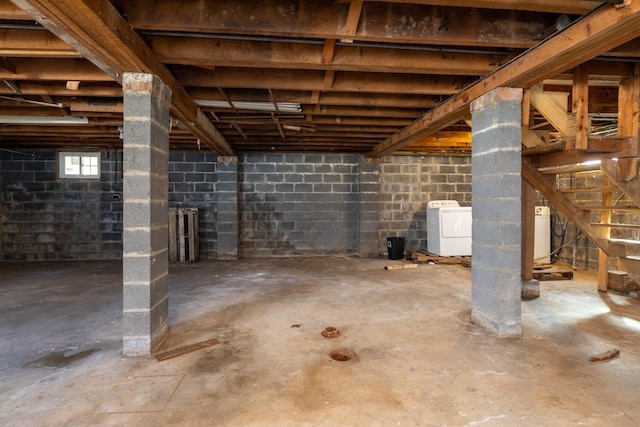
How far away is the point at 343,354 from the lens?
2477 millimetres

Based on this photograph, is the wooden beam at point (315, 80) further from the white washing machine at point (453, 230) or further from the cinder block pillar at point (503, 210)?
the white washing machine at point (453, 230)

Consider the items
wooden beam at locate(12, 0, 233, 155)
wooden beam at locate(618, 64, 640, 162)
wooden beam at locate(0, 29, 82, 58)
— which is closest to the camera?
wooden beam at locate(12, 0, 233, 155)

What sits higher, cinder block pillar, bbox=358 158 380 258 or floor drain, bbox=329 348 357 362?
cinder block pillar, bbox=358 158 380 258

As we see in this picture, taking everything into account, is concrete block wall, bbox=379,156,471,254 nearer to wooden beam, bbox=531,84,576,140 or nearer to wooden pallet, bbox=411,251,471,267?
wooden pallet, bbox=411,251,471,267

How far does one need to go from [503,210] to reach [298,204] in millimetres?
4797

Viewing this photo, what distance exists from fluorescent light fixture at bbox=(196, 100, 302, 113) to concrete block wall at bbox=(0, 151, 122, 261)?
4.18m

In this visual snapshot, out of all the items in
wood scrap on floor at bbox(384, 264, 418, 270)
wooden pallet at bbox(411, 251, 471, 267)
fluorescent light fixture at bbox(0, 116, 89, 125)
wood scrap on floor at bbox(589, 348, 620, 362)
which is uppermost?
fluorescent light fixture at bbox(0, 116, 89, 125)

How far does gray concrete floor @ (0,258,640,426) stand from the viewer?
1829 millimetres

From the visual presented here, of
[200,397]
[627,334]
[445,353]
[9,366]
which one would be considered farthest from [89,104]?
[627,334]

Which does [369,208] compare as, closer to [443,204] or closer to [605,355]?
[443,204]

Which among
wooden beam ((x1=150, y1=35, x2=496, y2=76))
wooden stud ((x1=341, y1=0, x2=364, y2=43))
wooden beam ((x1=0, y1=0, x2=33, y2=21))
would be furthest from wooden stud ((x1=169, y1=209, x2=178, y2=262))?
wooden stud ((x1=341, y1=0, x2=364, y2=43))

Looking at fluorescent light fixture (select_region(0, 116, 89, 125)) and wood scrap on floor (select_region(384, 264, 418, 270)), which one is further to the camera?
wood scrap on floor (select_region(384, 264, 418, 270))

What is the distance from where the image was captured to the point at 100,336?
2.89 m

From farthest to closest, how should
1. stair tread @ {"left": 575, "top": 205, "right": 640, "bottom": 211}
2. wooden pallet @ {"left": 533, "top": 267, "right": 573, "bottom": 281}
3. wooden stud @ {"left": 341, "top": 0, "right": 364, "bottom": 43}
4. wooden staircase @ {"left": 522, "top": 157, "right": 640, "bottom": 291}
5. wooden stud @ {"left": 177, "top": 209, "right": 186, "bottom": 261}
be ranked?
wooden stud @ {"left": 177, "top": 209, "right": 186, "bottom": 261} → wooden pallet @ {"left": 533, "top": 267, "right": 573, "bottom": 281} → wooden staircase @ {"left": 522, "top": 157, "right": 640, "bottom": 291} → stair tread @ {"left": 575, "top": 205, "right": 640, "bottom": 211} → wooden stud @ {"left": 341, "top": 0, "right": 364, "bottom": 43}
